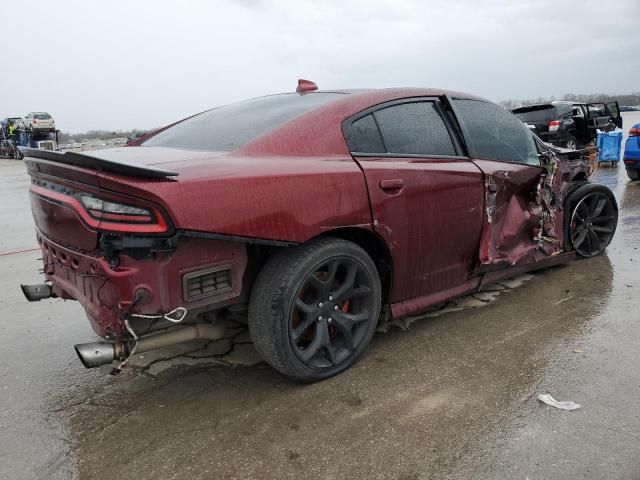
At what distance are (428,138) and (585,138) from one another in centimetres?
1110

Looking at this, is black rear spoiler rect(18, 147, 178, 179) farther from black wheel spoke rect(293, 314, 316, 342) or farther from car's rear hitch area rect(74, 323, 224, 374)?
black wheel spoke rect(293, 314, 316, 342)

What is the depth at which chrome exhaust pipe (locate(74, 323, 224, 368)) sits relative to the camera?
2.31 metres

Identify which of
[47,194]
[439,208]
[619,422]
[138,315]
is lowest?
[619,422]

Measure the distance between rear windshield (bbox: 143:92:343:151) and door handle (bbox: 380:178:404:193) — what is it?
0.59 meters

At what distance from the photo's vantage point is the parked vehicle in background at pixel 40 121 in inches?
1063

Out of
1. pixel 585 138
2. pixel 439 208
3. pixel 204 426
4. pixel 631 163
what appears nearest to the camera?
pixel 204 426

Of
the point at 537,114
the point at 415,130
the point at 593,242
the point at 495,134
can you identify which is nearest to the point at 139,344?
the point at 415,130

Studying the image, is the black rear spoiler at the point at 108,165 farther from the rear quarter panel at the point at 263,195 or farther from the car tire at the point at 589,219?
the car tire at the point at 589,219

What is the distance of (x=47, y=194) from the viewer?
2555 mm

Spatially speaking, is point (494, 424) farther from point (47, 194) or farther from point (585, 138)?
point (585, 138)

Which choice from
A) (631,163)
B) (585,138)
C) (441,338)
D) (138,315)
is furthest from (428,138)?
(585,138)

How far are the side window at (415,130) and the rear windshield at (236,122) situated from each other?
0.35 meters

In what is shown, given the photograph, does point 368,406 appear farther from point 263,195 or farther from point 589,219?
point 589,219

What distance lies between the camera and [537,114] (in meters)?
13.4
